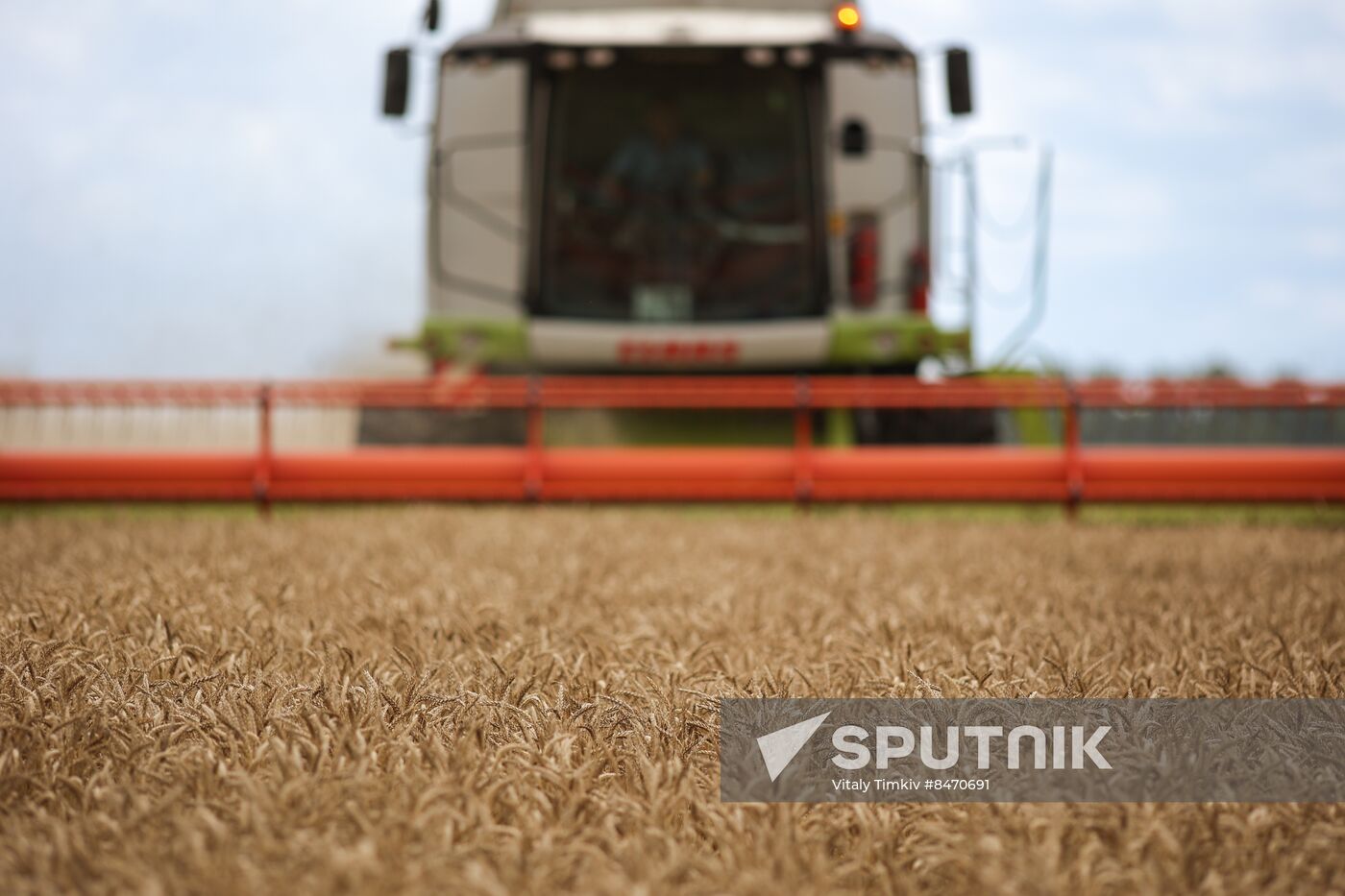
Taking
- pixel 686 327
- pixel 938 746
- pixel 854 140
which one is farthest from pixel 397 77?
pixel 938 746

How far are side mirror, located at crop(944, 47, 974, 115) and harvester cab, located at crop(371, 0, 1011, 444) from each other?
10mm

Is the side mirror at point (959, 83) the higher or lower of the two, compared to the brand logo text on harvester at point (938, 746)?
higher

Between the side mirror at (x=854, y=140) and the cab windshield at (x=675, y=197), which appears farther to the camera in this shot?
the side mirror at (x=854, y=140)

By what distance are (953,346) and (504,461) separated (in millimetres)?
2699

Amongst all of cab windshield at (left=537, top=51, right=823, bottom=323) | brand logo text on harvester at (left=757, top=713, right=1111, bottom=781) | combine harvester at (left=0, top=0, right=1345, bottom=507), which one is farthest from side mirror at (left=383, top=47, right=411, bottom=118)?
brand logo text on harvester at (left=757, top=713, right=1111, bottom=781)

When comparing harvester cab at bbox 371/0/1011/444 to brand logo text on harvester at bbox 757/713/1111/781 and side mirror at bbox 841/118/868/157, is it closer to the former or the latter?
side mirror at bbox 841/118/868/157

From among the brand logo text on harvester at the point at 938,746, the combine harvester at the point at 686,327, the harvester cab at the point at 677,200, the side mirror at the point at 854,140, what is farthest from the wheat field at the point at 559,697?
the side mirror at the point at 854,140

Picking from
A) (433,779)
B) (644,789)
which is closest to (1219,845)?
(644,789)

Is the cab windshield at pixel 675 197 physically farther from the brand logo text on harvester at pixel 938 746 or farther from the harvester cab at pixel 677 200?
the brand logo text on harvester at pixel 938 746

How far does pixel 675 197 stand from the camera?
22.9 ft

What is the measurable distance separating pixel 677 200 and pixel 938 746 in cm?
557

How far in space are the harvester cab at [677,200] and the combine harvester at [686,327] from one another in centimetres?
2

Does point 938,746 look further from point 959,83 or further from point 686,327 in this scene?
point 959,83

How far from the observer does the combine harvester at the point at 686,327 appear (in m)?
5.90
